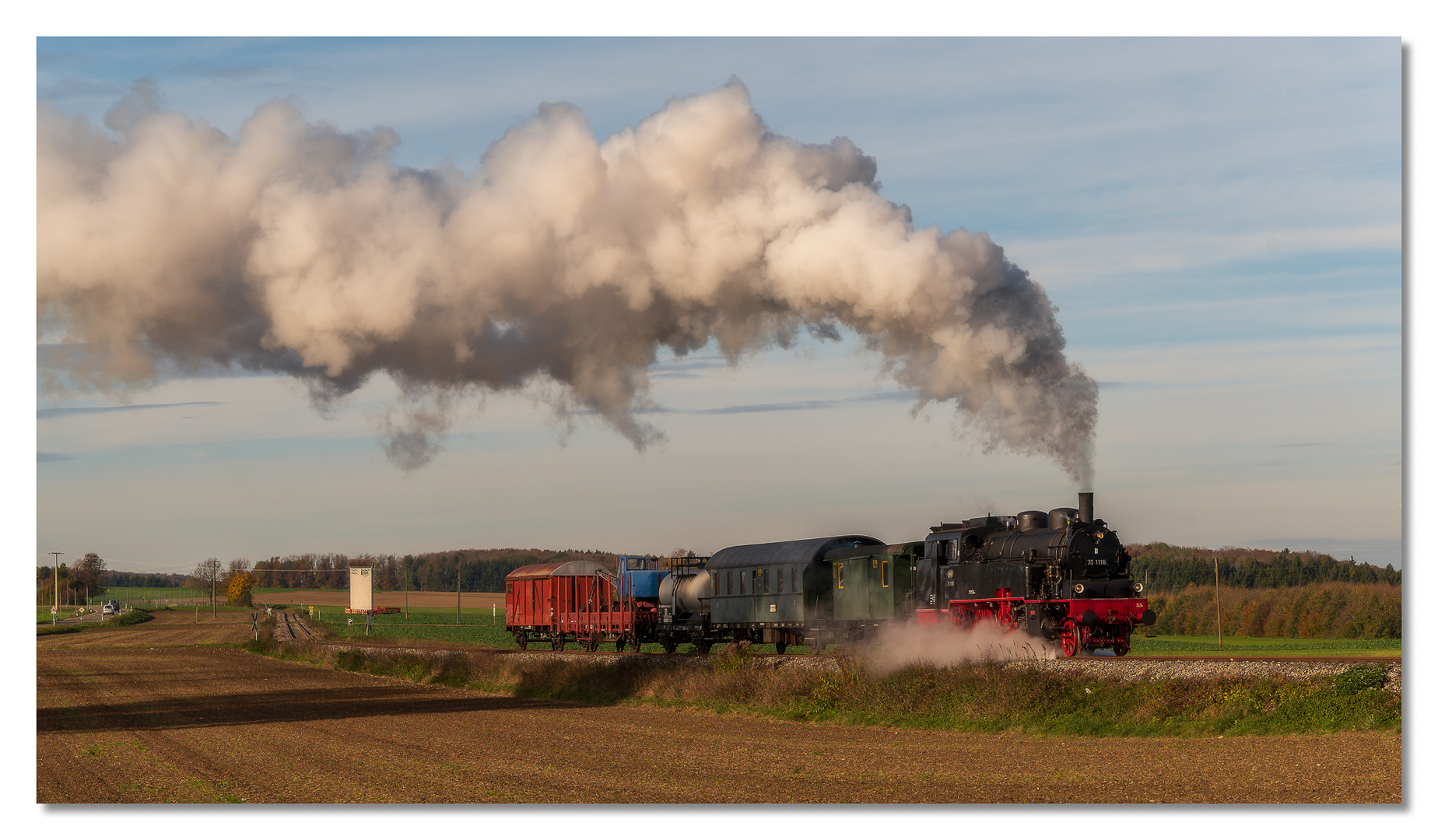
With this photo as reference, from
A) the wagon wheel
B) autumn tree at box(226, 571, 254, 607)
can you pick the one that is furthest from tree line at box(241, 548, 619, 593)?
the wagon wheel

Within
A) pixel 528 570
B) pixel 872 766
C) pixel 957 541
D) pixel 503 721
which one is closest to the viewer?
pixel 872 766

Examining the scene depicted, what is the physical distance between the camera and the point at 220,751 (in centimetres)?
2147

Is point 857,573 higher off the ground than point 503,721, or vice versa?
point 857,573

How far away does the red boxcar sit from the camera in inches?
1786

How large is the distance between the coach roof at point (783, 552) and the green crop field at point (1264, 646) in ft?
34.4

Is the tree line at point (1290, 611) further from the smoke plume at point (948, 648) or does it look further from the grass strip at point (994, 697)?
Answer: the grass strip at point (994, 697)

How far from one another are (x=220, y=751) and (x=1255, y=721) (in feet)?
58.2

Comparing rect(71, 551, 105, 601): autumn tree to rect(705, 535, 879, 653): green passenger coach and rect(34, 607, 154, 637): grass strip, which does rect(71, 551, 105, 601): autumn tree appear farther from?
rect(705, 535, 879, 653): green passenger coach

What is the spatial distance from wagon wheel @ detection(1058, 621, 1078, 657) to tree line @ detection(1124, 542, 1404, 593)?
25.5m

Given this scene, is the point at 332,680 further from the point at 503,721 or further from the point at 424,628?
the point at 424,628

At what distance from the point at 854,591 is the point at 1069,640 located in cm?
835

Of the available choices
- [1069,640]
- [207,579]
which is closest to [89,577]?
[207,579]

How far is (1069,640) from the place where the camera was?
2753 cm

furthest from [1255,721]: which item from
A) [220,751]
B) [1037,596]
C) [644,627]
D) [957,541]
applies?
[644,627]
